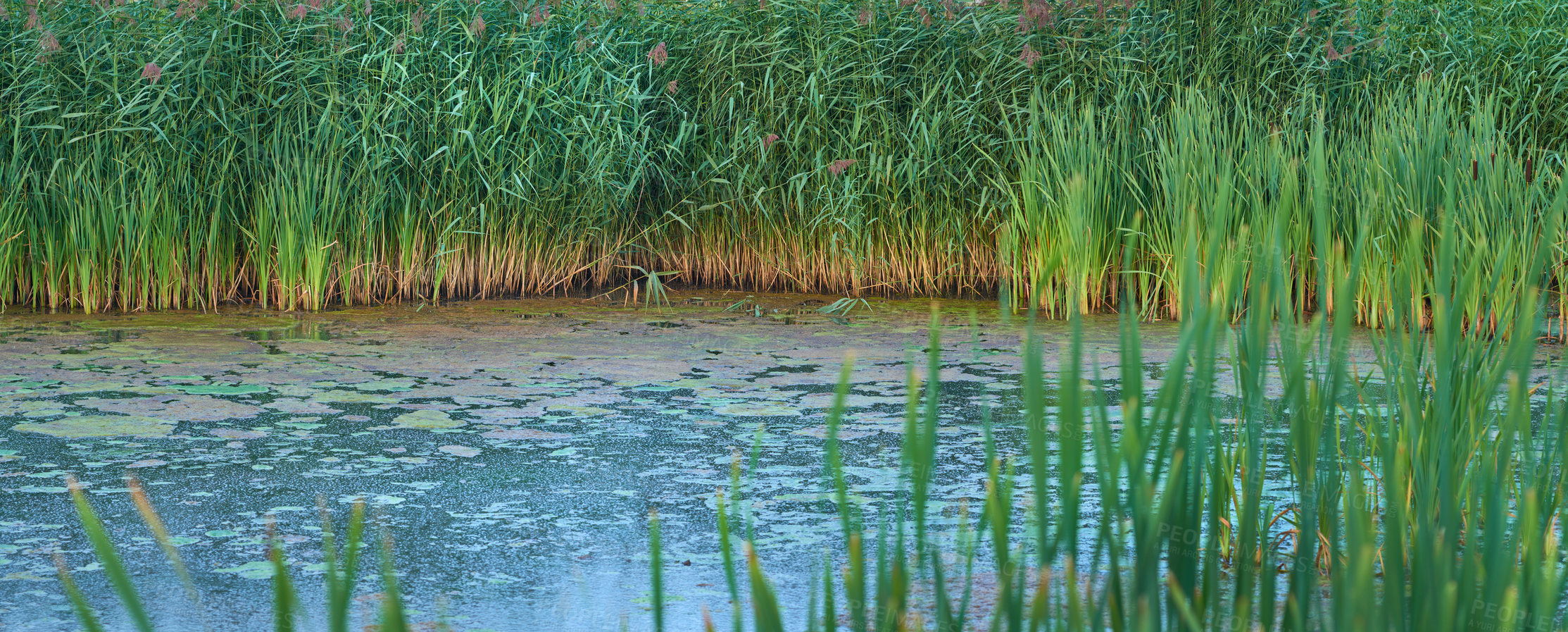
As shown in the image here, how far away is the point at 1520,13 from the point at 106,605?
6.25m

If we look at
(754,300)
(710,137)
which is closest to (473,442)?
(754,300)

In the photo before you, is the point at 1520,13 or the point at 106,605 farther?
the point at 1520,13

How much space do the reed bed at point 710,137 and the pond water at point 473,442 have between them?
0.37 m

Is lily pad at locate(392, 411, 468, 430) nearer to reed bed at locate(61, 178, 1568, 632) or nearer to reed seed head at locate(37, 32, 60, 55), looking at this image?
reed bed at locate(61, 178, 1568, 632)

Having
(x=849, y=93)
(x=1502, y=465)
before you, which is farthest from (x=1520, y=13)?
(x=1502, y=465)

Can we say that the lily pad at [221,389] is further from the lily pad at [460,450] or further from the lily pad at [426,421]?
the lily pad at [460,450]

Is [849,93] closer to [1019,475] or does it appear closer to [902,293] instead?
[902,293]

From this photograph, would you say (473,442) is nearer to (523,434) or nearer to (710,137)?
(523,434)

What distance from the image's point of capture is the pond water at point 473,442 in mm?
2055

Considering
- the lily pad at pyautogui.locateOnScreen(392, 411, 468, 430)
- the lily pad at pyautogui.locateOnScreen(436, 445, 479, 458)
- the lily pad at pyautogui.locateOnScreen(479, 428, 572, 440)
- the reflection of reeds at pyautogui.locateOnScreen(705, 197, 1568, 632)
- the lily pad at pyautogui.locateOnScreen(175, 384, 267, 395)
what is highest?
the reflection of reeds at pyautogui.locateOnScreen(705, 197, 1568, 632)

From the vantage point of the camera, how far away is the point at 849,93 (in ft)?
18.3

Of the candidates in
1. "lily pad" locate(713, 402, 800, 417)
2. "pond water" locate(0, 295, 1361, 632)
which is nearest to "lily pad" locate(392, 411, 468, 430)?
"pond water" locate(0, 295, 1361, 632)

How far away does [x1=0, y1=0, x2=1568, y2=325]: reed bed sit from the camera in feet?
15.6

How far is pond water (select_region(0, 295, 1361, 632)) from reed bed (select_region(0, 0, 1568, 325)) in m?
0.37
